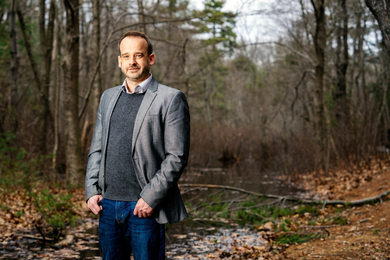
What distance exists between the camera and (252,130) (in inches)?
878

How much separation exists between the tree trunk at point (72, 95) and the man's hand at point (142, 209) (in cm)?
736

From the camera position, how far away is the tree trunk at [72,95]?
8867 millimetres

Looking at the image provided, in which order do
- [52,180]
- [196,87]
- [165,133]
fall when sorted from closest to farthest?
[165,133] → [52,180] → [196,87]

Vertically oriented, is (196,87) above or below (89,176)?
above

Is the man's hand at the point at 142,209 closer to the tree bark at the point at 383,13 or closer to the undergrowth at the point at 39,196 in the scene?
the tree bark at the point at 383,13

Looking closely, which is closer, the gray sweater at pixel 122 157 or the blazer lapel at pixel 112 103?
the gray sweater at pixel 122 157

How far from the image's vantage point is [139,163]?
2.27 meters

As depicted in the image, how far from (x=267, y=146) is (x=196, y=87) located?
16213 millimetres

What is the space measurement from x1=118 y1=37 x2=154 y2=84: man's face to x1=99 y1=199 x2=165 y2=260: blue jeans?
827 millimetres

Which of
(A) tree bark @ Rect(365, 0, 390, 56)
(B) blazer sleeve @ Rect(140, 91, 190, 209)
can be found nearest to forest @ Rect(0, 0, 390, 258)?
(A) tree bark @ Rect(365, 0, 390, 56)

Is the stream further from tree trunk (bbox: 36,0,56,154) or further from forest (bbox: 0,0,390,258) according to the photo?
tree trunk (bbox: 36,0,56,154)

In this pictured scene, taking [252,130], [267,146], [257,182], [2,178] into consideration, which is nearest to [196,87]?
[252,130]

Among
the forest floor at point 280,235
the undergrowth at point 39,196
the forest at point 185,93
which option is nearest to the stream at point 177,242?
the forest floor at point 280,235

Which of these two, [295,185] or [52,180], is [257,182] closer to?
[295,185]
